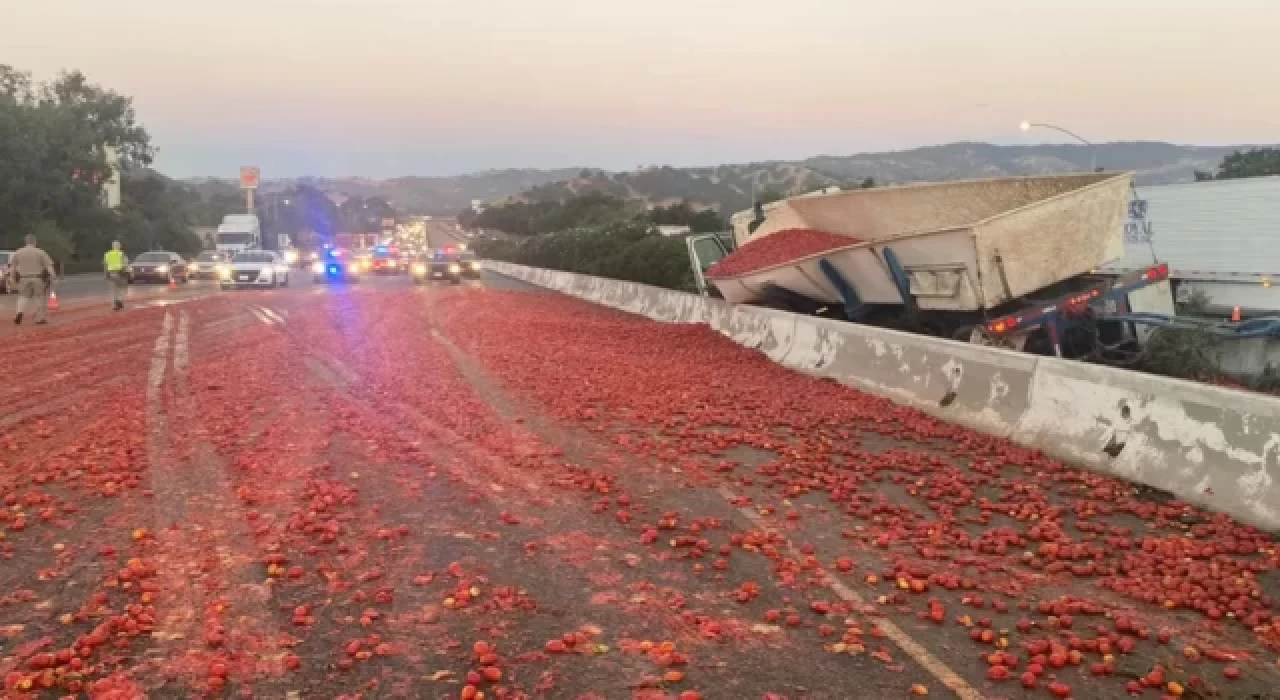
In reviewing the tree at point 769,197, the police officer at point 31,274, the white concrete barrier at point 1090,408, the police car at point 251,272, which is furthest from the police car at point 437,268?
the white concrete barrier at point 1090,408

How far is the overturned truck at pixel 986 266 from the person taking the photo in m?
12.9

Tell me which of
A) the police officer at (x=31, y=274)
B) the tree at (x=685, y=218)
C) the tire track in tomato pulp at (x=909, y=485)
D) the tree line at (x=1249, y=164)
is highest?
the tree line at (x=1249, y=164)

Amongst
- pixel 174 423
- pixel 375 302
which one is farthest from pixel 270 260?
pixel 174 423

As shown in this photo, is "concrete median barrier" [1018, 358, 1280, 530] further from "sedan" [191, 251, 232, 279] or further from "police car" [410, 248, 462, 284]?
"police car" [410, 248, 462, 284]

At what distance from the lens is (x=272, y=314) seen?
22.9 m

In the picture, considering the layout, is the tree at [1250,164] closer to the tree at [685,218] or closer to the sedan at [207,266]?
the tree at [685,218]

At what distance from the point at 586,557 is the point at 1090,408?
468 centimetres

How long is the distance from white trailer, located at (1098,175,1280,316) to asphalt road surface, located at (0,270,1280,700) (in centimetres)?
1156

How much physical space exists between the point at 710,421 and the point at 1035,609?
17.3 feet

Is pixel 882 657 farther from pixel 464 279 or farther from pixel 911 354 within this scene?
pixel 464 279

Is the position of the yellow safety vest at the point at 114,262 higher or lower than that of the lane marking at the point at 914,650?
higher

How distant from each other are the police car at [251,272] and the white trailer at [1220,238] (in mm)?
29177

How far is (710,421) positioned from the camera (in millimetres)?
10172

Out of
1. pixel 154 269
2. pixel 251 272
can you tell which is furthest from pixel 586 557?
pixel 154 269
